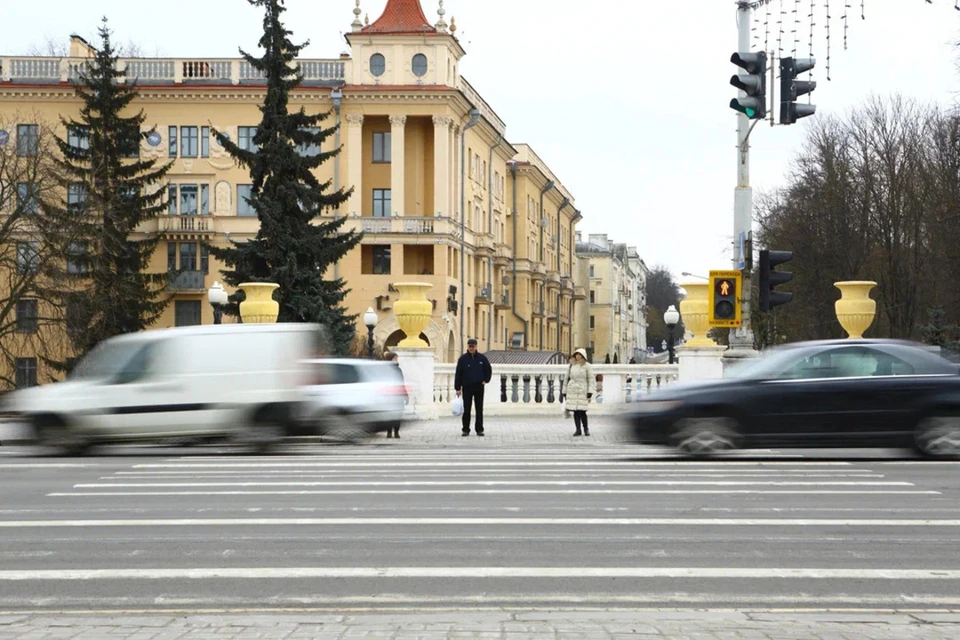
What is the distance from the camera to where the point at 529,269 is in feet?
337

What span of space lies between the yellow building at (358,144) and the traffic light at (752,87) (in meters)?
54.4

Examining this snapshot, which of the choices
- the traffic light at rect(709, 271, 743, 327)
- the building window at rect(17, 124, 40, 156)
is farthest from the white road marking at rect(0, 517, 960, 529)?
the building window at rect(17, 124, 40, 156)

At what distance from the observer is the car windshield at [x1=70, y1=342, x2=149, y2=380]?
70.6 ft

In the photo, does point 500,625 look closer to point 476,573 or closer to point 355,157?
point 476,573

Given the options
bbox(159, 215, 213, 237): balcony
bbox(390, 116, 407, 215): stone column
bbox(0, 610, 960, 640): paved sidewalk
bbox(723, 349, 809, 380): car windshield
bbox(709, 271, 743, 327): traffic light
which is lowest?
bbox(0, 610, 960, 640): paved sidewalk

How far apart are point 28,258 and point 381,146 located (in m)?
32.2

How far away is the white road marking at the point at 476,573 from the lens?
9398 millimetres

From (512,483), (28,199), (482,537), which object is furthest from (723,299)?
(28,199)

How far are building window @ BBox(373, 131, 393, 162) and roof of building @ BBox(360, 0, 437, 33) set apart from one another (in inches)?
214

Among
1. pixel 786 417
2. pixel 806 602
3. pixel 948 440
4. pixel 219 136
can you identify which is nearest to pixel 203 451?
pixel 786 417

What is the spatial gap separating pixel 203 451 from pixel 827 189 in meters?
53.4

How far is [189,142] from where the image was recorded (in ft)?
257

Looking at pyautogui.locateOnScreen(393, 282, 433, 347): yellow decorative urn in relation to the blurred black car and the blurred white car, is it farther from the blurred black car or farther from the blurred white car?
the blurred black car

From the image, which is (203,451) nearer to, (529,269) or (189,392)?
(189,392)
